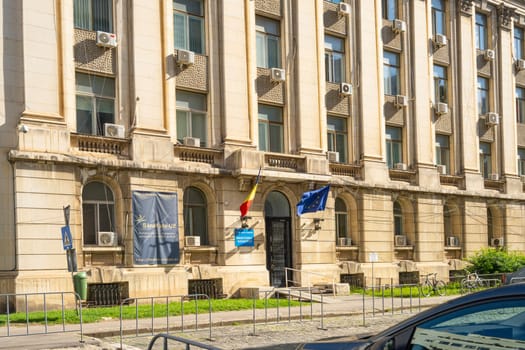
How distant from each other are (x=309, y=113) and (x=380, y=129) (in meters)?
4.72

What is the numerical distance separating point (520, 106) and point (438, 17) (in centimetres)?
912

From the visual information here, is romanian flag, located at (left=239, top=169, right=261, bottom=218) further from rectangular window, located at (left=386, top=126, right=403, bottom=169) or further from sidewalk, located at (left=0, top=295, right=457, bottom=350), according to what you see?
rectangular window, located at (left=386, top=126, right=403, bottom=169)

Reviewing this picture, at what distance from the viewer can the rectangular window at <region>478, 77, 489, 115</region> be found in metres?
40.5

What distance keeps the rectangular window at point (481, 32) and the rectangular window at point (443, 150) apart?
6254 mm

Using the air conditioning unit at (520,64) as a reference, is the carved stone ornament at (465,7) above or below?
above

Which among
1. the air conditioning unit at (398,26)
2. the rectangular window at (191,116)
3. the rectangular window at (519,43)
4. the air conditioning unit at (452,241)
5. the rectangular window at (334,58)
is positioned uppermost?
the rectangular window at (519,43)

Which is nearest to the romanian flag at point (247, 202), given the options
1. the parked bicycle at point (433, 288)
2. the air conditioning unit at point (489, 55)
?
the parked bicycle at point (433, 288)

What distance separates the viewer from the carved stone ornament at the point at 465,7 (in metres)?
38.8

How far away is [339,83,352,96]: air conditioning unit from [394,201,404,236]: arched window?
6027mm

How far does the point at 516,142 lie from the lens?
139ft

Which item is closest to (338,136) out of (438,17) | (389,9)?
(389,9)

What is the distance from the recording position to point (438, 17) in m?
38.3

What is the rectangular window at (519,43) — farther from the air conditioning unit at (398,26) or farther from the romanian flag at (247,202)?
the romanian flag at (247,202)

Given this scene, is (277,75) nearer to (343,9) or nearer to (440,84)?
(343,9)
